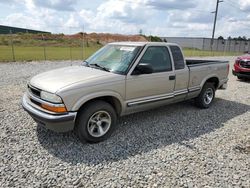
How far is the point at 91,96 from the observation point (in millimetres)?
3750

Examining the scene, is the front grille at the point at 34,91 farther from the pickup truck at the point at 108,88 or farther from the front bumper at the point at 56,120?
the front bumper at the point at 56,120

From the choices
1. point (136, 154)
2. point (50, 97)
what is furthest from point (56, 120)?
point (136, 154)

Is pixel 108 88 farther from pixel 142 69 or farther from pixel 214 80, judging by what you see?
pixel 214 80

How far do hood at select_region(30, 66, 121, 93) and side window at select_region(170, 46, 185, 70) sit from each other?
1.74 metres

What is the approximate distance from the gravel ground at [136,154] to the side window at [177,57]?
4.05 feet

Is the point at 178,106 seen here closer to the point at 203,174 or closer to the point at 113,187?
the point at 203,174

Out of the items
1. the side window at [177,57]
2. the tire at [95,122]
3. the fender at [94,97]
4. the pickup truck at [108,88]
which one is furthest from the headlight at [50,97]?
the side window at [177,57]

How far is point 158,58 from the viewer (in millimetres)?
4840

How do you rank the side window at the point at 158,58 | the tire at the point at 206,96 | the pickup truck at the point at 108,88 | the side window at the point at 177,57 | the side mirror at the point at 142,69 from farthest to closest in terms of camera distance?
1. the tire at the point at 206,96
2. the side window at the point at 177,57
3. the side window at the point at 158,58
4. the side mirror at the point at 142,69
5. the pickup truck at the point at 108,88

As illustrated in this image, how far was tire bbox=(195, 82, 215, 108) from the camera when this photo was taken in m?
6.04

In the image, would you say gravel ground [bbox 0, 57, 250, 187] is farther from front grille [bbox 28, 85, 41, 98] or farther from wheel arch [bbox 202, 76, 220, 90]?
wheel arch [bbox 202, 76, 220, 90]

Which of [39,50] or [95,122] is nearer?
[95,122]

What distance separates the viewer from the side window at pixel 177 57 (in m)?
5.10

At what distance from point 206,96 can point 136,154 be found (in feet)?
11.2
